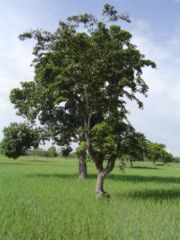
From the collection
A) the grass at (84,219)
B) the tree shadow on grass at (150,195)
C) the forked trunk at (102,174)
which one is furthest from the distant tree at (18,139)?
the grass at (84,219)

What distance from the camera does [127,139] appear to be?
68.4 ft

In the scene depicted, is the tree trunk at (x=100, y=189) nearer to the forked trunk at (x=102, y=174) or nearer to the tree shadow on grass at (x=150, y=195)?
A: the forked trunk at (x=102, y=174)

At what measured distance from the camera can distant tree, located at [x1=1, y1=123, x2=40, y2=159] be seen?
39719 mm

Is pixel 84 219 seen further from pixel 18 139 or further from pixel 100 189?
pixel 18 139

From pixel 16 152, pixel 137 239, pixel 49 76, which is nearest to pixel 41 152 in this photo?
pixel 16 152

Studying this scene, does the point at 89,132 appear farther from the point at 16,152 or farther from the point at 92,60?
the point at 16,152

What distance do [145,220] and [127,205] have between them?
3.77m

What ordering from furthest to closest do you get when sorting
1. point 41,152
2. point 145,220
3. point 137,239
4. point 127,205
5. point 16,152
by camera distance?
point 41,152
point 16,152
point 127,205
point 145,220
point 137,239

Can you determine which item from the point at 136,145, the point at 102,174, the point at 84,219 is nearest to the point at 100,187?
the point at 102,174

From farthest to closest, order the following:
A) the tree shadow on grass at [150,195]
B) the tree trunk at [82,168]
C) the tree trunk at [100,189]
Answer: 1. the tree trunk at [82,168]
2. the tree shadow on grass at [150,195]
3. the tree trunk at [100,189]

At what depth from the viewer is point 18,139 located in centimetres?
3997

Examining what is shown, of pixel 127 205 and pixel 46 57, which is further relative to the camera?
pixel 46 57

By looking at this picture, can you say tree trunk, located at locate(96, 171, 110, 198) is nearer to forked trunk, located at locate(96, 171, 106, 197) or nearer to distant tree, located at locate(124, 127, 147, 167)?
forked trunk, located at locate(96, 171, 106, 197)

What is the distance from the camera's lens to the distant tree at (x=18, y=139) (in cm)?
3972
